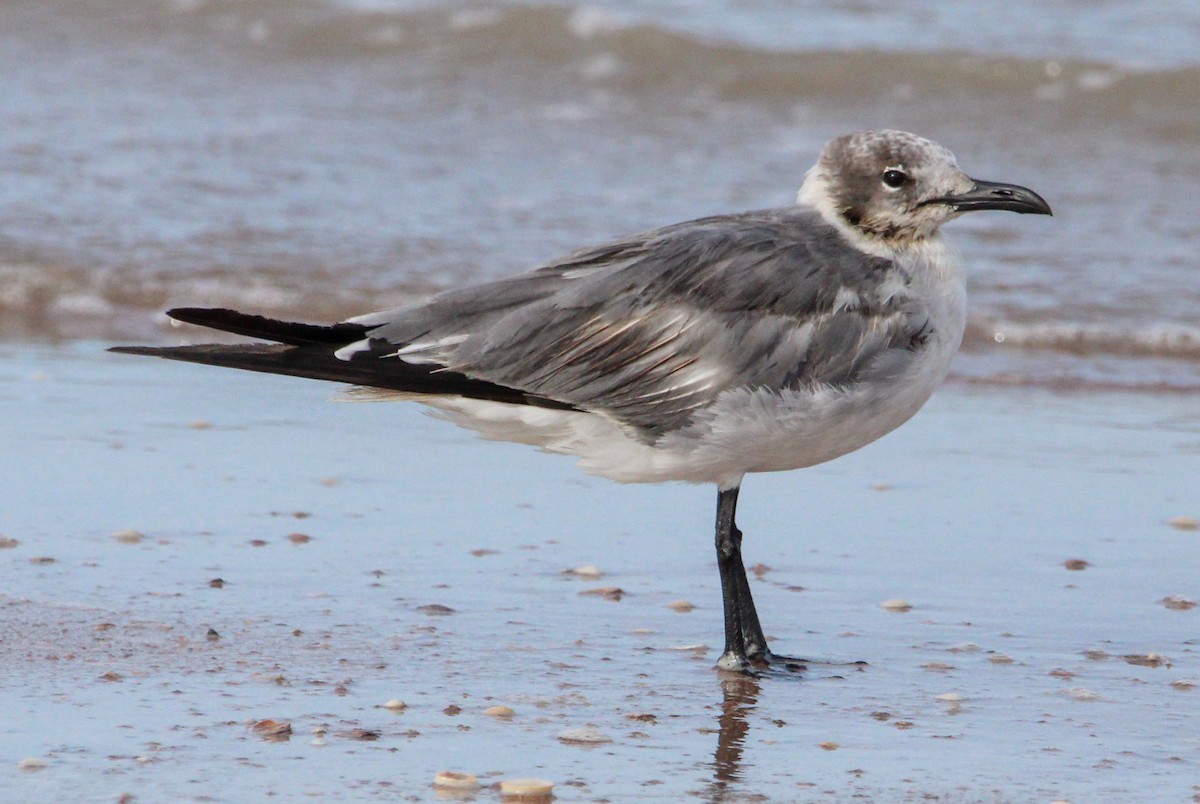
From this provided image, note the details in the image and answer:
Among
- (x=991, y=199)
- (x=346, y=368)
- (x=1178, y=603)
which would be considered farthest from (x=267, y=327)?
(x=1178, y=603)

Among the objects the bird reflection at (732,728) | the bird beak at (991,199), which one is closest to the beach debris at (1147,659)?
the bird reflection at (732,728)

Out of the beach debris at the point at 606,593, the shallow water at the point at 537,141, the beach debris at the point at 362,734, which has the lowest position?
the beach debris at the point at 362,734

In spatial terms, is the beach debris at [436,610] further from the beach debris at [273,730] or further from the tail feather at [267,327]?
the beach debris at [273,730]

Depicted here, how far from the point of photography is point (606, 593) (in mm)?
4539

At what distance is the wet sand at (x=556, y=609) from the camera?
3.41 meters

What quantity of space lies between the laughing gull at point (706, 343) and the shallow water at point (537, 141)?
299 cm

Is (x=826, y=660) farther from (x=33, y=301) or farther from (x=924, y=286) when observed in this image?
(x=33, y=301)

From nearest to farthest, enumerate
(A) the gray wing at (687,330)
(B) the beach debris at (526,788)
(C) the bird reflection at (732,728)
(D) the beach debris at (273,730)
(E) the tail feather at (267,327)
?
(B) the beach debris at (526,788), (C) the bird reflection at (732,728), (D) the beach debris at (273,730), (E) the tail feather at (267,327), (A) the gray wing at (687,330)

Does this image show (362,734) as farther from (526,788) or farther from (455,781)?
(526,788)

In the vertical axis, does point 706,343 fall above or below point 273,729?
above

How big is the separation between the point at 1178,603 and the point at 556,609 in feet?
4.86

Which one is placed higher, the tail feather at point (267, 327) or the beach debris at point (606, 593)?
the tail feather at point (267, 327)

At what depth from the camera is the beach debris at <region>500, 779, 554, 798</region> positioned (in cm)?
320

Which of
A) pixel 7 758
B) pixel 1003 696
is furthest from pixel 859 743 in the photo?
pixel 7 758
